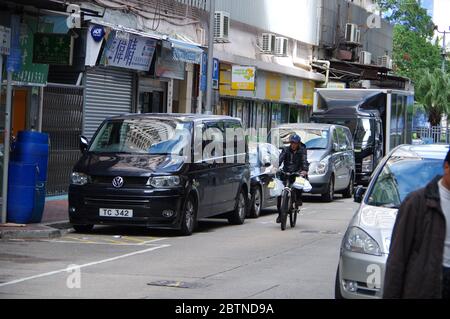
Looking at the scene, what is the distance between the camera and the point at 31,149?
15133 millimetres

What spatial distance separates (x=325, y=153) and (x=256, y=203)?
543cm

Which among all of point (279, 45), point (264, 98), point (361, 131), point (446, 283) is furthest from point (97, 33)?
point (446, 283)

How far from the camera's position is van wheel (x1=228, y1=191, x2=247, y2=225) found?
1750 centimetres

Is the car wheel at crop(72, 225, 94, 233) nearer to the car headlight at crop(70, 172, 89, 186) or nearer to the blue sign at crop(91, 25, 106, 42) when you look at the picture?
the car headlight at crop(70, 172, 89, 186)

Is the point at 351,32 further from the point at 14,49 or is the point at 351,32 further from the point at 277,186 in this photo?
the point at 14,49

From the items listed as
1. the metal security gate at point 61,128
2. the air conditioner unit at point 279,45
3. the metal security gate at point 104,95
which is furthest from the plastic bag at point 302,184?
the air conditioner unit at point 279,45

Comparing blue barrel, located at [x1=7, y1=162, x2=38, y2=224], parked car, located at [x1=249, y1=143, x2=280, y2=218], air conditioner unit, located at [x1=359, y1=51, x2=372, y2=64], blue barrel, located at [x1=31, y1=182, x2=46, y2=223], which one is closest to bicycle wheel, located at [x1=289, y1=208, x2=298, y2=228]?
parked car, located at [x1=249, y1=143, x2=280, y2=218]

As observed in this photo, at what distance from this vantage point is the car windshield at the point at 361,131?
2906 cm

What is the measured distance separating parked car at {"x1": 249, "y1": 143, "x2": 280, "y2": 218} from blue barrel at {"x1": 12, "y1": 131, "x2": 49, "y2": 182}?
5108mm

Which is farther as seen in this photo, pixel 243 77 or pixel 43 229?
pixel 243 77

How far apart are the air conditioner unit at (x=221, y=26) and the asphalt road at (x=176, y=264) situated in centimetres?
1197

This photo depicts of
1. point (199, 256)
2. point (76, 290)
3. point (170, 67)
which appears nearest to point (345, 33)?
point (170, 67)
